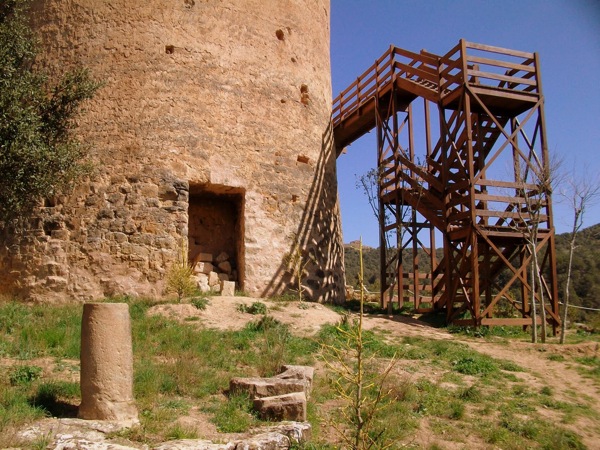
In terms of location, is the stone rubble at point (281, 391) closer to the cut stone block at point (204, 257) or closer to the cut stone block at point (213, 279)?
the cut stone block at point (213, 279)

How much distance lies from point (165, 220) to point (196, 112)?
253 centimetres

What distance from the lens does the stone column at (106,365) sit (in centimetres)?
591

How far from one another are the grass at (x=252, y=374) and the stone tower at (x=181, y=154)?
1714mm

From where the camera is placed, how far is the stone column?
19.4 feet

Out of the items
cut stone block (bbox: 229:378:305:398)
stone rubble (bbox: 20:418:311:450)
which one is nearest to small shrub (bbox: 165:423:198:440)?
stone rubble (bbox: 20:418:311:450)

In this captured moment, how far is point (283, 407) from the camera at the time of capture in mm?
6211

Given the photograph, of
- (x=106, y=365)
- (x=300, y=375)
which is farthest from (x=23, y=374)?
(x=300, y=375)

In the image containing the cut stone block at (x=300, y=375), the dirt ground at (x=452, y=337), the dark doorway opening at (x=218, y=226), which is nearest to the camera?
the cut stone block at (x=300, y=375)

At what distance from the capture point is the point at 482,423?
6984 mm

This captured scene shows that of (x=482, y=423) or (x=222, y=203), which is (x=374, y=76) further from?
(x=482, y=423)

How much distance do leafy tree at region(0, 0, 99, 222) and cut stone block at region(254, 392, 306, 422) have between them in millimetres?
6381

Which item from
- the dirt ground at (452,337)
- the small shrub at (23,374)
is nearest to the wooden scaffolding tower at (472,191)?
the dirt ground at (452,337)

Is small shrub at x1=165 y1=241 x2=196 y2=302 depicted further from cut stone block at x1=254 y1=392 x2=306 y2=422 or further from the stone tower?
cut stone block at x1=254 y1=392 x2=306 y2=422

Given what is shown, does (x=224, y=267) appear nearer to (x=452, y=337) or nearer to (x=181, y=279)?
(x=181, y=279)
